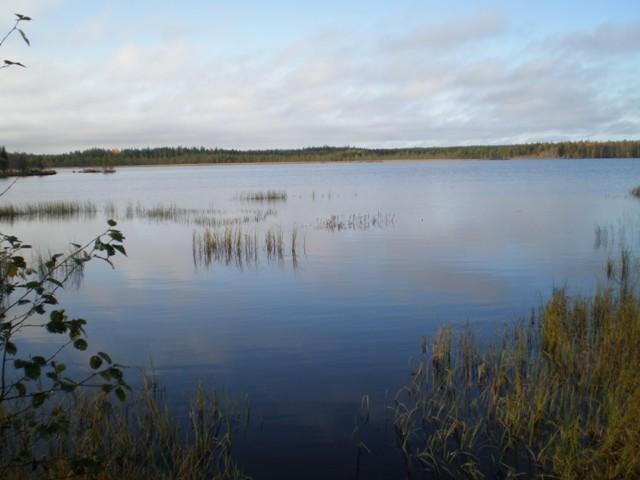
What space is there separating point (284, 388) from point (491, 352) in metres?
2.63

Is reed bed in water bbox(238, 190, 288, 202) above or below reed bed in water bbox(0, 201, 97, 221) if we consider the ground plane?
above

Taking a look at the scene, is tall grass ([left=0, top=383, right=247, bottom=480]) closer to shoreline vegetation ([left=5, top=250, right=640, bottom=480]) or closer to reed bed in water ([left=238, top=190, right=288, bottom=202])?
shoreline vegetation ([left=5, top=250, right=640, bottom=480])

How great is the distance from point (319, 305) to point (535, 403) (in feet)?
18.4

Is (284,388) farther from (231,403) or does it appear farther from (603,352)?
(603,352)

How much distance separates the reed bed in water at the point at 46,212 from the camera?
87.1 feet

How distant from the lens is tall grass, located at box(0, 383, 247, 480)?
4.30 meters

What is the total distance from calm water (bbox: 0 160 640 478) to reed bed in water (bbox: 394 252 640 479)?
0.41 m

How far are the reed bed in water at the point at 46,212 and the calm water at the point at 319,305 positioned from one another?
144 inches

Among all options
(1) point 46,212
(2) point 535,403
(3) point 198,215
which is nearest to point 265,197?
(3) point 198,215

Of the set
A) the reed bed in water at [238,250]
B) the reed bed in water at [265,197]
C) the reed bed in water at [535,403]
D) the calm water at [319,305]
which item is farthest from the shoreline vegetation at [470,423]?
the reed bed in water at [265,197]

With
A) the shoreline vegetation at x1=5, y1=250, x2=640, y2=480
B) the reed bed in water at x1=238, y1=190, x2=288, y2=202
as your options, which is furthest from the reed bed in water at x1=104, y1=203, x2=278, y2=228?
the shoreline vegetation at x1=5, y1=250, x2=640, y2=480

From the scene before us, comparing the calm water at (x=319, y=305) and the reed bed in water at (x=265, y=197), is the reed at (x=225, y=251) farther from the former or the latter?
the reed bed in water at (x=265, y=197)

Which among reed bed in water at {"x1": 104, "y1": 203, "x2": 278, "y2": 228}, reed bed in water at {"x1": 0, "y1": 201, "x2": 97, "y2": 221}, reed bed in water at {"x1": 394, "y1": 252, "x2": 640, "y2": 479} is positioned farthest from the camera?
Result: reed bed in water at {"x1": 0, "y1": 201, "x2": 97, "y2": 221}

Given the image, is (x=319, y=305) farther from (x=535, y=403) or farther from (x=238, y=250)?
(x=238, y=250)
